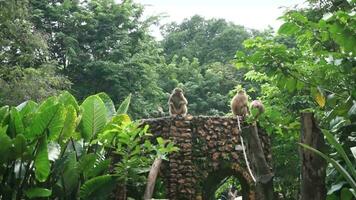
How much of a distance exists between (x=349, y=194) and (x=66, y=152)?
5.29 m

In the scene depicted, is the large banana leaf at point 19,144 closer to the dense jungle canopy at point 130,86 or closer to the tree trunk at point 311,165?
the dense jungle canopy at point 130,86

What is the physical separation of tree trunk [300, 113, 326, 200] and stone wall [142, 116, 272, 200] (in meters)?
6.63

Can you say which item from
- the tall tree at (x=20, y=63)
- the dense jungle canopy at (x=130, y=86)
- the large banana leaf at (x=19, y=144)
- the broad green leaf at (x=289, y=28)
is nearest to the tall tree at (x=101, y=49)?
the dense jungle canopy at (x=130, y=86)

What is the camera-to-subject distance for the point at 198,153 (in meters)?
9.16

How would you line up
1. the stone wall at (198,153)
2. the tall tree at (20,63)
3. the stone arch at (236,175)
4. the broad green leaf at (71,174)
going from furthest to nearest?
the tall tree at (20,63)
the stone arch at (236,175)
the stone wall at (198,153)
the broad green leaf at (71,174)

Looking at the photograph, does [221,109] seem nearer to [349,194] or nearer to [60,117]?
[60,117]

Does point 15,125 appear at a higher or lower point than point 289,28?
higher

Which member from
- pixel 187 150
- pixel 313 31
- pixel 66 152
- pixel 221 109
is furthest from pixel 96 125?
pixel 221 109

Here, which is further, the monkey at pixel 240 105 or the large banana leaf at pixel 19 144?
the monkey at pixel 240 105

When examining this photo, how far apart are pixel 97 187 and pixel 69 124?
3.09ft

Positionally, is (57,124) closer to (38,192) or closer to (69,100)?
(38,192)

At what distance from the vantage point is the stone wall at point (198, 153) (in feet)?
29.2

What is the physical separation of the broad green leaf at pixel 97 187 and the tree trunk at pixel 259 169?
4282 mm

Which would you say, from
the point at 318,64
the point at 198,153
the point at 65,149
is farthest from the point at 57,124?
the point at 318,64
